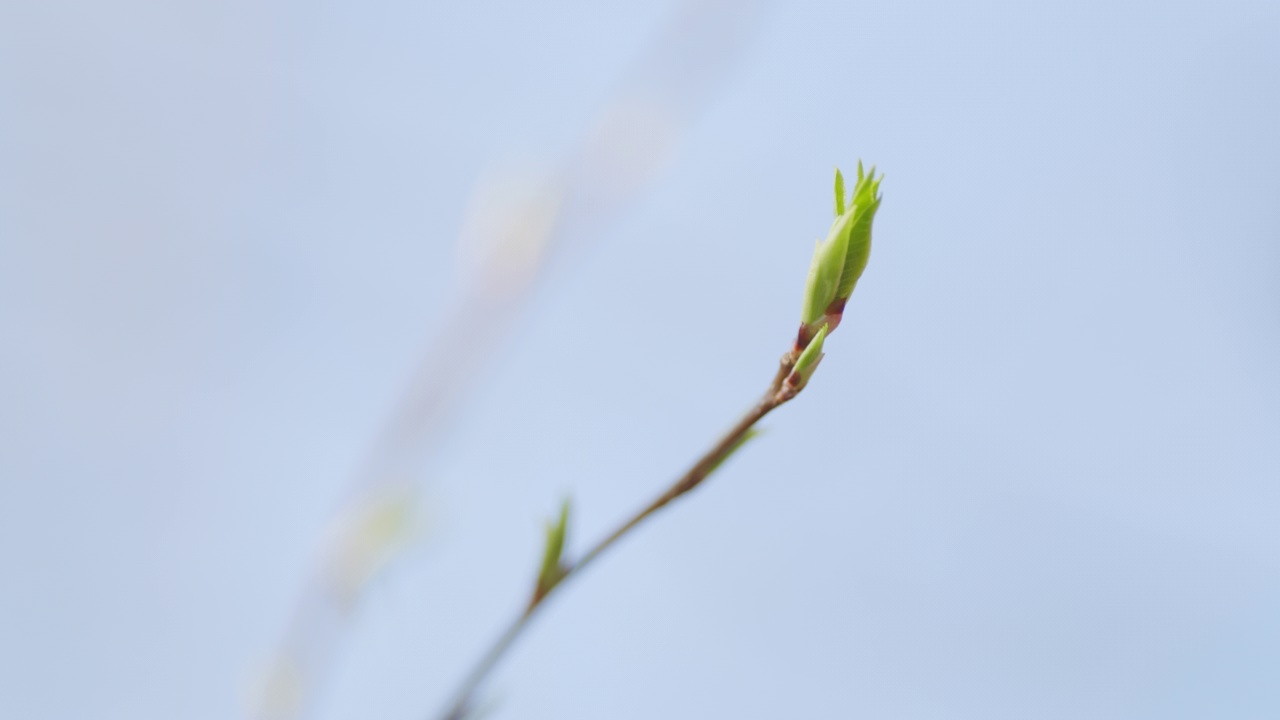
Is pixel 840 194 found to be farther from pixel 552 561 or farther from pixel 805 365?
pixel 552 561

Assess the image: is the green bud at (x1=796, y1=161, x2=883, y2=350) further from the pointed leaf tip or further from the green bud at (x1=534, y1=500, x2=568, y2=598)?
A: the green bud at (x1=534, y1=500, x2=568, y2=598)

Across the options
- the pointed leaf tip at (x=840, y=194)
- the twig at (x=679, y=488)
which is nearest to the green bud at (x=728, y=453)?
the twig at (x=679, y=488)

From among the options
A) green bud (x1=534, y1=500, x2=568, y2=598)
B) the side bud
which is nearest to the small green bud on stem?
green bud (x1=534, y1=500, x2=568, y2=598)

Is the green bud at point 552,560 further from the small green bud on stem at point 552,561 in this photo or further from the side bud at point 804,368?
the side bud at point 804,368

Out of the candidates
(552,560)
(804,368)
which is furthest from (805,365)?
(552,560)

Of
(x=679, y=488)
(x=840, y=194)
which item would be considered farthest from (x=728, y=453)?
(x=840, y=194)

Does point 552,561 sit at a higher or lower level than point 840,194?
lower

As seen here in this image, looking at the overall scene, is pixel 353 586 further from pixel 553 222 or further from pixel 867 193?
pixel 867 193
